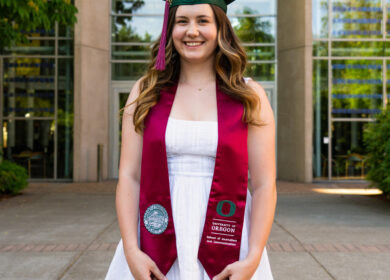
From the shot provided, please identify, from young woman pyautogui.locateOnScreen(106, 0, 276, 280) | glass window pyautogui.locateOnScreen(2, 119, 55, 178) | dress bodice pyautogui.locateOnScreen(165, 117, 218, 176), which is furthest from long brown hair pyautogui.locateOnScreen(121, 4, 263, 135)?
glass window pyautogui.locateOnScreen(2, 119, 55, 178)

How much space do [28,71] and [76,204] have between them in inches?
265

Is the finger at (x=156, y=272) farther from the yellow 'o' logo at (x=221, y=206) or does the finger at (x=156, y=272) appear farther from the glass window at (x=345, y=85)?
the glass window at (x=345, y=85)

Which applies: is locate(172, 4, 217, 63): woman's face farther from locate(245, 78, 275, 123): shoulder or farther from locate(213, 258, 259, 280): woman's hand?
locate(213, 258, 259, 280): woman's hand

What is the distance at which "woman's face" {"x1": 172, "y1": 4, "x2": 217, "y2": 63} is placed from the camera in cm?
189

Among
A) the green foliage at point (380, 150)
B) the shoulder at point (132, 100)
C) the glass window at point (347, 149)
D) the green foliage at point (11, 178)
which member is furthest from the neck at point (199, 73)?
the glass window at point (347, 149)

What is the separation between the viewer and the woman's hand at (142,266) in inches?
70.9

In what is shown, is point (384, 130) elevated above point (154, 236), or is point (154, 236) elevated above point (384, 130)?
point (384, 130)

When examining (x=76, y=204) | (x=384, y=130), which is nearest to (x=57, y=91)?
(x=76, y=204)

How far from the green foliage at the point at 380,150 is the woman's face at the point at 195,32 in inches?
286

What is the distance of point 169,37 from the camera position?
2.06m

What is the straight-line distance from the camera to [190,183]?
189 cm

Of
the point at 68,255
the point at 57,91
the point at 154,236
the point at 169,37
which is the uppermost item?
the point at 57,91

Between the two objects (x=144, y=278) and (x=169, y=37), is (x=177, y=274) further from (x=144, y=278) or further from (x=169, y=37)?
(x=169, y=37)

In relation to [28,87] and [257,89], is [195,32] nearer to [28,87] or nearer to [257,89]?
[257,89]
